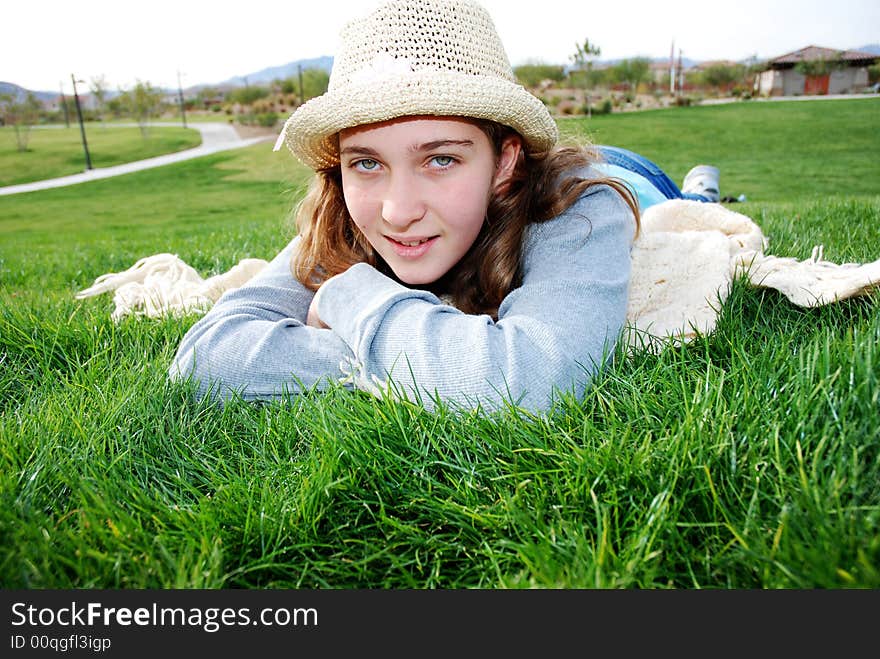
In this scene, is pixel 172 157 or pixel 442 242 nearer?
pixel 442 242

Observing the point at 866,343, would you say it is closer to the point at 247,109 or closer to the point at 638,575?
the point at 638,575

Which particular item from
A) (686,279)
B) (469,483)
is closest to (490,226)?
(686,279)

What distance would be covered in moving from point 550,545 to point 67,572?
2.59 ft

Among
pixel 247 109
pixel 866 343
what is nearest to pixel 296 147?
pixel 866 343

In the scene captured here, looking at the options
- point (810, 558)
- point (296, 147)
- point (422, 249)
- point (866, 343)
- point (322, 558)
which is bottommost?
point (322, 558)

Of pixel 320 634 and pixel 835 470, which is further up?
pixel 835 470

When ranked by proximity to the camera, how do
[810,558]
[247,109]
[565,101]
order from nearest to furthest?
[810,558] → [565,101] → [247,109]

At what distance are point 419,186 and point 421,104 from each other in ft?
0.69

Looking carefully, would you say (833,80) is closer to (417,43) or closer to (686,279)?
(686,279)

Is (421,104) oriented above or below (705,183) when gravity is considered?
above

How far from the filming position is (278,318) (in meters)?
1.96

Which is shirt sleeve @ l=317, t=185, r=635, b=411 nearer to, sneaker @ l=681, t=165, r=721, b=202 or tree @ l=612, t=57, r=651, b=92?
sneaker @ l=681, t=165, r=721, b=202

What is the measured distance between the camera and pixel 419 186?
1627 millimetres

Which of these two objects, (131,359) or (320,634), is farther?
(131,359)
